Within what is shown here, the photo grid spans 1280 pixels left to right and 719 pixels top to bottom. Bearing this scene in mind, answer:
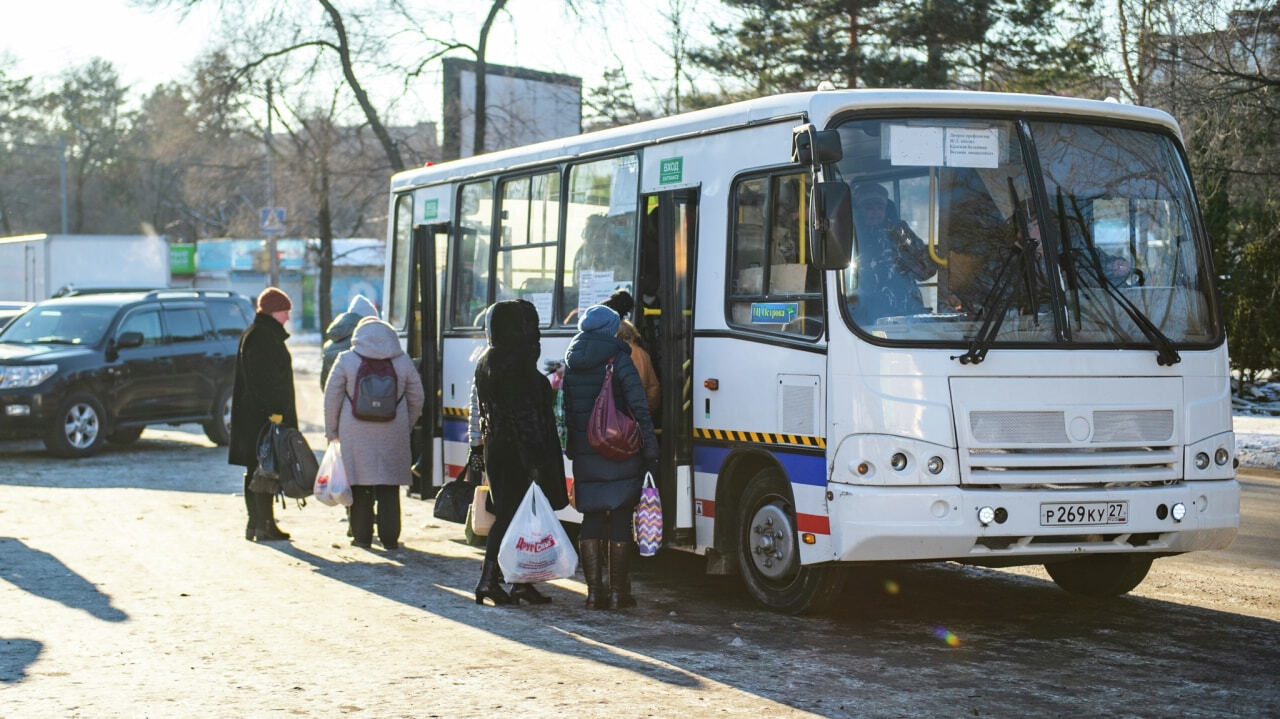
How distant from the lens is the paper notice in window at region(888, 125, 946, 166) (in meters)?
8.41

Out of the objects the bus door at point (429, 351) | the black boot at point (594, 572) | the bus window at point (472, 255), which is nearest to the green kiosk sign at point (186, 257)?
the bus door at point (429, 351)

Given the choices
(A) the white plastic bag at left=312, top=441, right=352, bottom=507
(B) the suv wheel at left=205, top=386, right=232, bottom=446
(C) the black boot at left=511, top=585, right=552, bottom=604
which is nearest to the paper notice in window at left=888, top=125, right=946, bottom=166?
(C) the black boot at left=511, top=585, right=552, bottom=604

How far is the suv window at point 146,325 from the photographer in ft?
67.0

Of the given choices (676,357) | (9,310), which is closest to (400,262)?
(676,357)

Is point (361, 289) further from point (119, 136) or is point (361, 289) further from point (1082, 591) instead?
point (1082, 591)

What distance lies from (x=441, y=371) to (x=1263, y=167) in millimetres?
11048

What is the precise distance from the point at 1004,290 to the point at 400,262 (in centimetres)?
717

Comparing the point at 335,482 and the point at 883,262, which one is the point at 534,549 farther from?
the point at 335,482

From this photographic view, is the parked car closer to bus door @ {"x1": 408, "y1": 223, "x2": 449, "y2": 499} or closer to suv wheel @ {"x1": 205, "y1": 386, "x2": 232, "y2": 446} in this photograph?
suv wheel @ {"x1": 205, "y1": 386, "x2": 232, "y2": 446}

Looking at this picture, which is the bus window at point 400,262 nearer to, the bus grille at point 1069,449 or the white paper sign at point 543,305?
the white paper sign at point 543,305

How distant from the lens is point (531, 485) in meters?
9.17

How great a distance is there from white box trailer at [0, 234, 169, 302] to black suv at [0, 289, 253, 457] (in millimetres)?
12803

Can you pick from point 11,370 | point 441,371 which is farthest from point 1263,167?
point 11,370

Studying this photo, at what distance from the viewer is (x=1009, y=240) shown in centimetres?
842
